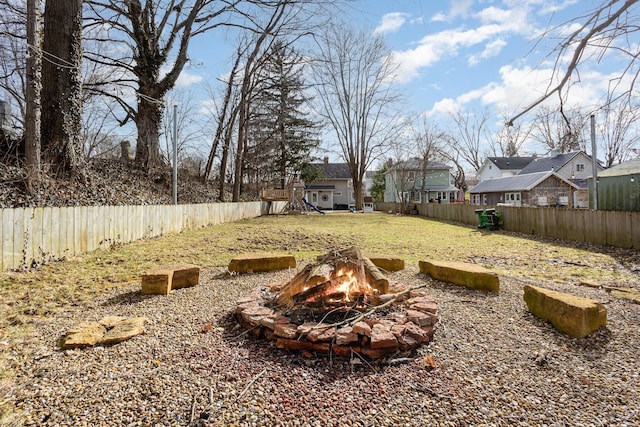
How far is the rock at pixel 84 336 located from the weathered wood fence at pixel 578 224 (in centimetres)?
1068

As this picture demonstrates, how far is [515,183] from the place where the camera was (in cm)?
2245

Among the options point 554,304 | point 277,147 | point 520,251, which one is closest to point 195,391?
point 554,304

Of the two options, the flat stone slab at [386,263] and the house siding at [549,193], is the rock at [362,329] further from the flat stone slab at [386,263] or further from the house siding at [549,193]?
the house siding at [549,193]

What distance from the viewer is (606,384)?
186 cm

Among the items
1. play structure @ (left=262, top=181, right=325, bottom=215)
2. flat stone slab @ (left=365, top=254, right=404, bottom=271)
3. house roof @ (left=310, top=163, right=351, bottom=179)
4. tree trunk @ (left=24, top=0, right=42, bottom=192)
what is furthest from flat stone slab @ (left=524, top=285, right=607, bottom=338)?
house roof @ (left=310, top=163, right=351, bottom=179)

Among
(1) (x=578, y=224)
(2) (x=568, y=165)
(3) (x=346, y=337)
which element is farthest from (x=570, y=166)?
(3) (x=346, y=337)

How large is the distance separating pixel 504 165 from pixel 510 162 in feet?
3.40

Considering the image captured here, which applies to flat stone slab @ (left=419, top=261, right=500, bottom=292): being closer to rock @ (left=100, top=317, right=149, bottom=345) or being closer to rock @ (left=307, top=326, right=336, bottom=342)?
rock @ (left=307, top=326, right=336, bottom=342)

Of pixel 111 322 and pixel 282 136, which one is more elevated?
pixel 282 136

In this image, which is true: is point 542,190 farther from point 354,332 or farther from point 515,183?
point 354,332

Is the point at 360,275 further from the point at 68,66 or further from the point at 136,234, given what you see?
the point at 68,66

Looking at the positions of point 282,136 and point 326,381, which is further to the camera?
point 282,136

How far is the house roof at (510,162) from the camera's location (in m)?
31.8

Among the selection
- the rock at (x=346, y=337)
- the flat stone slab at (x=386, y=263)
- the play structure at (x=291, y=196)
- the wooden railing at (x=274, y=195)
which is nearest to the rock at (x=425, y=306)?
the rock at (x=346, y=337)
